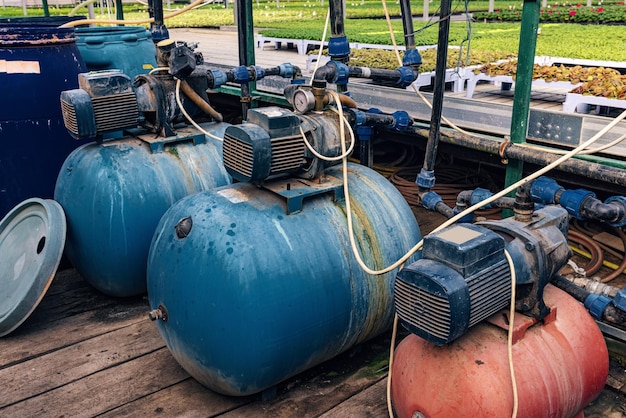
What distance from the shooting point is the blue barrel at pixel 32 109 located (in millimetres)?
4215

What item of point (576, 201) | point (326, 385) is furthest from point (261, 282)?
point (576, 201)

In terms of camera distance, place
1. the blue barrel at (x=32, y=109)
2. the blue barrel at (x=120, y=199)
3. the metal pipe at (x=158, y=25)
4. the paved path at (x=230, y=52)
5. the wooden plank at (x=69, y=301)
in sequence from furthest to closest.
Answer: the paved path at (x=230, y=52) < the metal pipe at (x=158, y=25) < the blue barrel at (x=32, y=109) < the wooden plank at (x=69, y=301) < the blue barrel at (x=120, y=199)

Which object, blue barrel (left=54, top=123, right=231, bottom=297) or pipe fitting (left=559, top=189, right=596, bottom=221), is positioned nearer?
pipe fitting (left=559, top=189, right=596, bottom=221)

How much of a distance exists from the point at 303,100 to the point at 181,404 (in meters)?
1.60

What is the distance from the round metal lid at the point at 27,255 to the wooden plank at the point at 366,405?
182 cm

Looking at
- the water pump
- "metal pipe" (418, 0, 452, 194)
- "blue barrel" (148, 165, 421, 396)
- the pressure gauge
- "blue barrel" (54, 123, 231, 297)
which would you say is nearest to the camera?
the water pump

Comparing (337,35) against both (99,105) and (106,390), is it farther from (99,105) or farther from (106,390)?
(106,390)

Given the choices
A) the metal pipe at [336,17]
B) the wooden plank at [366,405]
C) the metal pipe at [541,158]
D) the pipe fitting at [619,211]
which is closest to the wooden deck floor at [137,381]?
the wooden plank at [366,405]

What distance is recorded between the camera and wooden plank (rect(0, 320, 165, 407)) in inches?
121

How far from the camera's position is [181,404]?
292 centimetres

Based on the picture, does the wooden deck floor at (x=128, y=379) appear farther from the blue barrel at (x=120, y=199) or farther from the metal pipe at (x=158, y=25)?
the metal pipe at (x=158, y=25)

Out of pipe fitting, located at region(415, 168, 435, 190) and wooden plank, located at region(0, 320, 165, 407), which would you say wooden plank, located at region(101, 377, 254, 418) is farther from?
pipe fitting, located at region(415, 168, 435, 190)

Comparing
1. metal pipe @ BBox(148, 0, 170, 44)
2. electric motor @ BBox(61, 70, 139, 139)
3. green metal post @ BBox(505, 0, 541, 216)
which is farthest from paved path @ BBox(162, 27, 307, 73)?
green metal post @ BBox(505, 0, 541, 216)

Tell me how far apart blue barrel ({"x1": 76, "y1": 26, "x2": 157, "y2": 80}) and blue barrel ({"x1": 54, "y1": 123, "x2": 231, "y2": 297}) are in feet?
5.53
